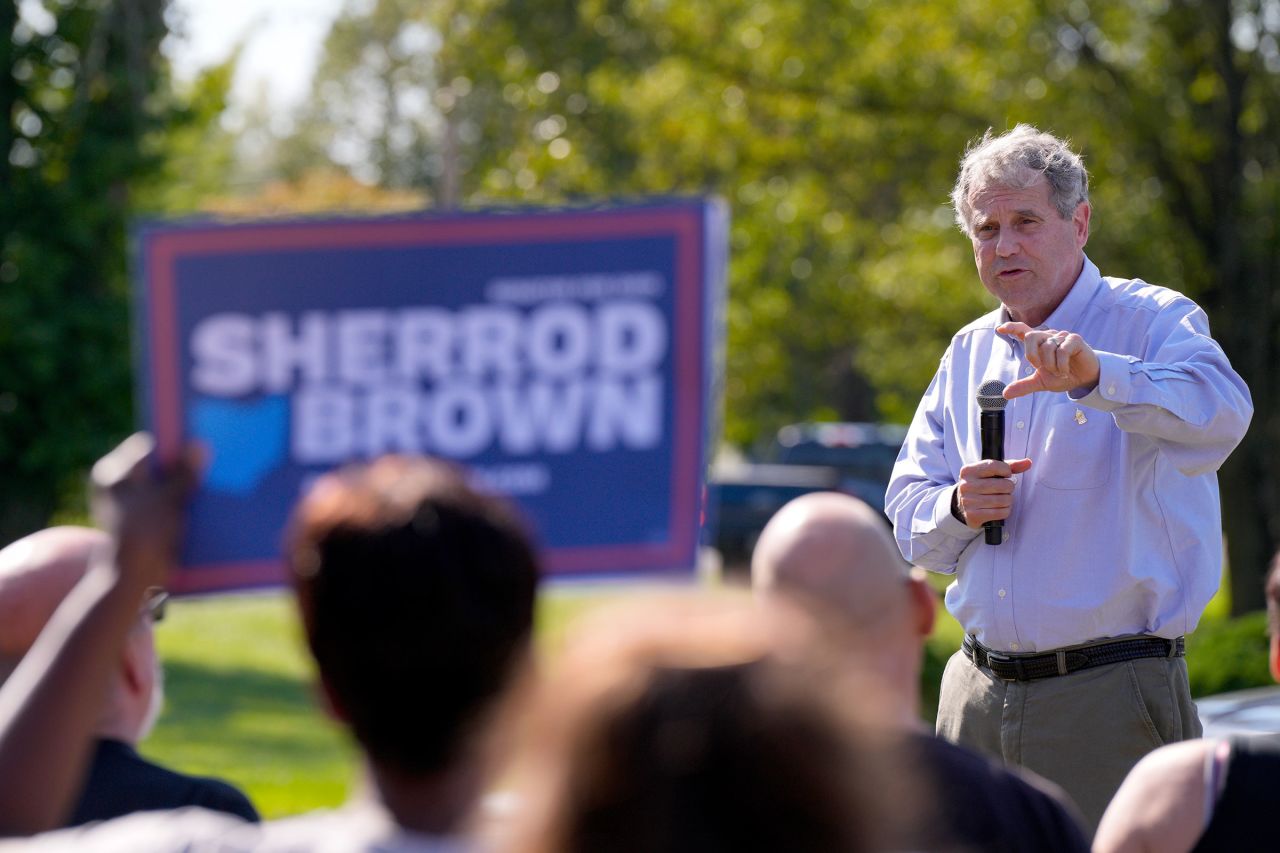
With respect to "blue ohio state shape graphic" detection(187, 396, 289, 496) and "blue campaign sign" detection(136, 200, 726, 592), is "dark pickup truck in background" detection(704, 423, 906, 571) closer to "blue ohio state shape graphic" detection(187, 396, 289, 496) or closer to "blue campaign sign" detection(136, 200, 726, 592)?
"blue campaign sign" detection(136, 200, 726, 592)

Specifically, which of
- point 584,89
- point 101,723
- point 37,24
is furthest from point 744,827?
point 584,89

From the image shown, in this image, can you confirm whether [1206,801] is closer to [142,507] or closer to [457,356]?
[457,356]

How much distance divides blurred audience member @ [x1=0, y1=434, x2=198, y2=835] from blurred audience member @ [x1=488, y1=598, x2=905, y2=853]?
0.90 meters

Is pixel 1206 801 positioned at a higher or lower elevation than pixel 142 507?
lower

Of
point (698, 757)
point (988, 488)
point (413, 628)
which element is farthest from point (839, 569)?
point (698, 757)

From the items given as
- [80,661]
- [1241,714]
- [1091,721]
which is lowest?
[1241,714]

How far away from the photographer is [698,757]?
1.34 m

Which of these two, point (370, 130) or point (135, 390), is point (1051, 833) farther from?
point (370, 130)

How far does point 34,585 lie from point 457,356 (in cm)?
79

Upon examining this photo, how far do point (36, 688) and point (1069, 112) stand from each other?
12.8 metres

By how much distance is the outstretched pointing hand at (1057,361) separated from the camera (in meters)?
3.55

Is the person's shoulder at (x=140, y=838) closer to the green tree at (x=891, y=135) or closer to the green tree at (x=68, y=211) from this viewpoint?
the green tree at (x=891, y=135)

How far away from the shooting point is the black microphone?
3.84m

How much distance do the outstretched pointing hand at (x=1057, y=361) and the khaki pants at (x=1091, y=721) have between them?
693mm
